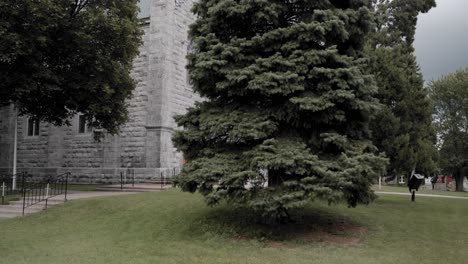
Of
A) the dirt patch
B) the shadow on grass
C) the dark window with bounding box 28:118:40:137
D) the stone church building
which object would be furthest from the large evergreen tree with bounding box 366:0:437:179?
the dark window with bounding box 28:118:40:137

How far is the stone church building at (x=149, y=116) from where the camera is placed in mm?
23297

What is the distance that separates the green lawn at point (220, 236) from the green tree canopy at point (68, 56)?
573cm

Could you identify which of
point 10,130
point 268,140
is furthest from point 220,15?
point 10,130

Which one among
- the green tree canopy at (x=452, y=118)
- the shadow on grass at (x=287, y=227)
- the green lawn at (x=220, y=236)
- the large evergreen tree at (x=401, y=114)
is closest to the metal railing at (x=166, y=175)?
the green lawn at (x=220, y=236)

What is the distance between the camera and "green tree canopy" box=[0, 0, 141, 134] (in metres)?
16.1

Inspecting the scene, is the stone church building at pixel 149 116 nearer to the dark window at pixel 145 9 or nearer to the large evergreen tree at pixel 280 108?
the dark window at pixel 145 9

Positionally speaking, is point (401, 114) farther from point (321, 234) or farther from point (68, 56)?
point (68, 56)

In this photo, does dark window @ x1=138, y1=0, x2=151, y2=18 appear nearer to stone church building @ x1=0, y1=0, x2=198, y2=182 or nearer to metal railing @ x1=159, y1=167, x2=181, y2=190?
stone church building @ x1=0, y1=0, x2=198, y2=182

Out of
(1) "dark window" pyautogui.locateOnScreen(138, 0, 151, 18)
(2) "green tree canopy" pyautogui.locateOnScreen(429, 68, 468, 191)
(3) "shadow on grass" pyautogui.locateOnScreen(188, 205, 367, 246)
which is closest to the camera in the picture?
(3) "shadow on grass" pyautogui.locateOnScreen(188, 205, 367, 246)

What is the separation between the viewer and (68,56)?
18.0 m

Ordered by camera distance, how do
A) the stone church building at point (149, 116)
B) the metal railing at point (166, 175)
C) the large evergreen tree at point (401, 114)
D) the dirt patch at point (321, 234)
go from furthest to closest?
the stone church building at point (149, 116) → the metal railing at point (166, 175) → the large evergreen tree at point (401, 114) → the dirt patch at point (321, 234)

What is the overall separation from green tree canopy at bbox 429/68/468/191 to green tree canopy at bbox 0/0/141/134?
39587 millimetres

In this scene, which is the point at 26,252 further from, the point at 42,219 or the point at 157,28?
the point at 157,28

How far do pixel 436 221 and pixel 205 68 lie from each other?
7782 mm
